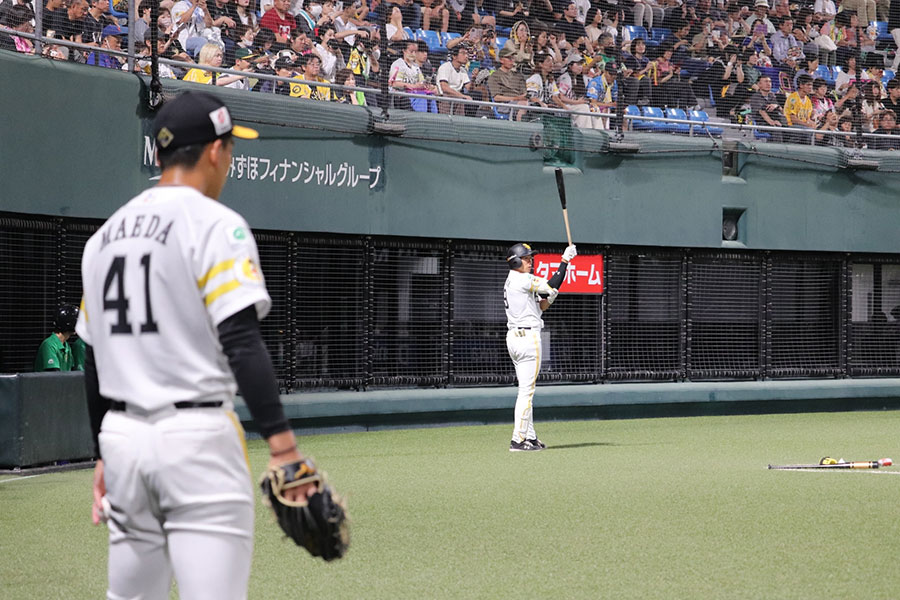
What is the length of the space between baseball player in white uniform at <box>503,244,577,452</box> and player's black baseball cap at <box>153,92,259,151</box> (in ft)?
33.4

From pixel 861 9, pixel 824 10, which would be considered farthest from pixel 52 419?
pixel 861 9

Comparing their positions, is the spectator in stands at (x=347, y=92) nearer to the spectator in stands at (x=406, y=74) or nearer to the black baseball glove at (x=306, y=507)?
the spectator in stands at (x=406, y=74)

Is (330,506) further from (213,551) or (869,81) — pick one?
(869,81)

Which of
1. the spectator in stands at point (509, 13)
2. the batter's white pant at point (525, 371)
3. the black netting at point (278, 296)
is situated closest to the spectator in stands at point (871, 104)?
the spectator in stands at point (509, 13)

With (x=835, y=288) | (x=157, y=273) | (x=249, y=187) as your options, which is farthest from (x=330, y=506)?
(x=835, y=288)

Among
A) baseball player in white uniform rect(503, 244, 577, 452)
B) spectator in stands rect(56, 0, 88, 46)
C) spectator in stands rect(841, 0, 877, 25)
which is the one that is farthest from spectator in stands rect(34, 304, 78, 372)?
spectator in stands rect(841, 0, 877, 25)

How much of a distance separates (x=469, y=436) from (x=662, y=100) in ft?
21.9

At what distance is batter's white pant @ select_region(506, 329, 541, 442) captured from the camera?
44.8ft

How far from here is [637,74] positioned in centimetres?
1870

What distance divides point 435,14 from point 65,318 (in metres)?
7.61

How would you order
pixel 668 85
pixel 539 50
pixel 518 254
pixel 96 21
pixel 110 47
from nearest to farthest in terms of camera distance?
pixel 518 254
pixel 96 21
pixel 110 47
pixel 539 50
pixel 668 85

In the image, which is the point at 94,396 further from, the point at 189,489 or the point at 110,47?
the point at 110,47

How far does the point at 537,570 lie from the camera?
689cm

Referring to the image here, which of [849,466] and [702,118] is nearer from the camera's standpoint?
[849,466]
